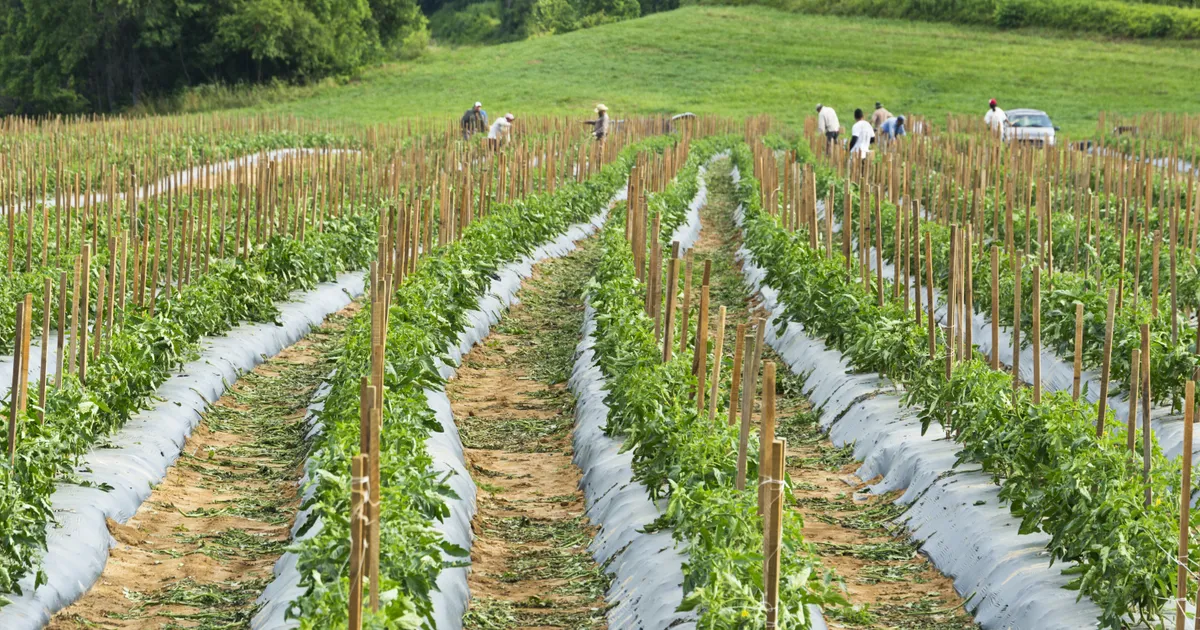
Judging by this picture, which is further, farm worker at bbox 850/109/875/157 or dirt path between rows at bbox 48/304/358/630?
farm worker at bbox 850/109/875/157

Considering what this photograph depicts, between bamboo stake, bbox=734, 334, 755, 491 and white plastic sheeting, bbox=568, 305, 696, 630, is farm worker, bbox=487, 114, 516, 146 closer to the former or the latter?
white plastic sheeting, bbox=568, 305, 696, 630

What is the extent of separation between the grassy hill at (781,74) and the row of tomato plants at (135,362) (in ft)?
111

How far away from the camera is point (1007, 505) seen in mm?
6906

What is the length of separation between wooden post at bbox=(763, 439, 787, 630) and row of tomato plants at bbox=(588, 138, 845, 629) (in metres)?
0.09

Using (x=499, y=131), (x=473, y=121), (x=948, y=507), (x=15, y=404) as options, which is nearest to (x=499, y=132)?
(x=499, y=131)

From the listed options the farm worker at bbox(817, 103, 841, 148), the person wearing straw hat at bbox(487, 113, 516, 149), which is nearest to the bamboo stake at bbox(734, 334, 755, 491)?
the person wearing straw hat at bbox(487, 113, 516, 149)

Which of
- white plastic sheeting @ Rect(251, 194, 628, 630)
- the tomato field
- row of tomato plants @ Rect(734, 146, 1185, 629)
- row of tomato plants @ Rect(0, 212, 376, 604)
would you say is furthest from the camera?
row of tomato plants @ Rect(0, 212, 376, 604)

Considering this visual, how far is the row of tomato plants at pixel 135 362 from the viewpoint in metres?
5.90

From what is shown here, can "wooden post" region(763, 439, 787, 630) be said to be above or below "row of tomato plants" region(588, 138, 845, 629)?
above

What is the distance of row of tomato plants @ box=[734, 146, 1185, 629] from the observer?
5289mm

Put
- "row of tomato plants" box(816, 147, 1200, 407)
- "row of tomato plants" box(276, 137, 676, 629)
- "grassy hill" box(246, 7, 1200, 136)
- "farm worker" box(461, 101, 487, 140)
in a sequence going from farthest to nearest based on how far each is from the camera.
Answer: "grassy hill" box(246, 7, 1200, 136), "farm worker" box(461, 101, 487, 140), "row of tomato plants" box(816, 147, 1200, 407), "row of tomato plants" box(276, 137, 676, 629)

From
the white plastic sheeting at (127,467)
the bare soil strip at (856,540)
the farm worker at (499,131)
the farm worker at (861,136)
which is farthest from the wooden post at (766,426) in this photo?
the farm worker at (499,131)

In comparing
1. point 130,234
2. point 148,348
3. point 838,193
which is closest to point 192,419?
point 148,348

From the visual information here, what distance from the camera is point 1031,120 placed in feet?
110
